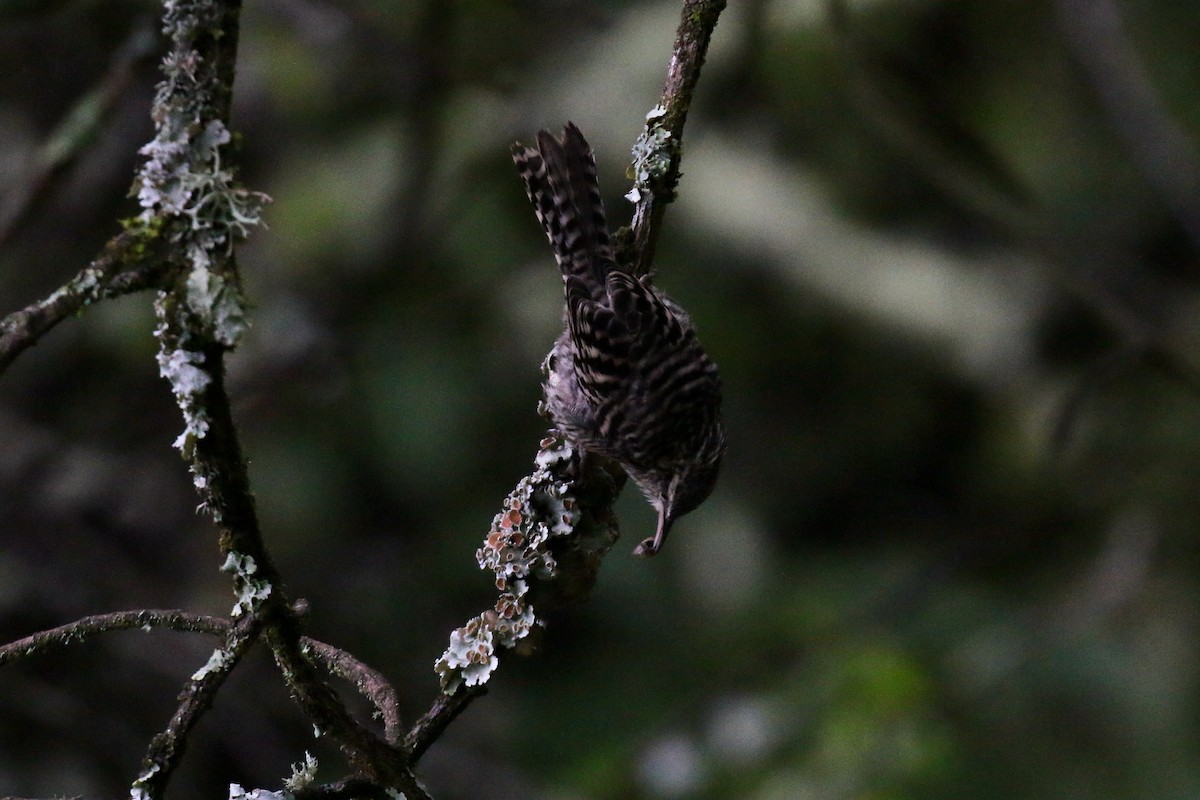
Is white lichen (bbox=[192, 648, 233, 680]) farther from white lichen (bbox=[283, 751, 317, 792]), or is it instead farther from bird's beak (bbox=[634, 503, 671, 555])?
bird's beak (bbox=[634, 503, 671, 555])

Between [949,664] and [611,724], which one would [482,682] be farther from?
[611,724]

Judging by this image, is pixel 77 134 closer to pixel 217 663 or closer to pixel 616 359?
pixel 616 359

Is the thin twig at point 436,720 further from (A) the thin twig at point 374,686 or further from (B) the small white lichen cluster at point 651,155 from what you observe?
(B) the small white lichen cluster at point 651,155

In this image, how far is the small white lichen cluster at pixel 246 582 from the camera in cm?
152

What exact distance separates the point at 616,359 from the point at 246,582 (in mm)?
1893

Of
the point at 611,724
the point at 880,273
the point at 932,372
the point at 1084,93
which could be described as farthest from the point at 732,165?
the point at 611,724

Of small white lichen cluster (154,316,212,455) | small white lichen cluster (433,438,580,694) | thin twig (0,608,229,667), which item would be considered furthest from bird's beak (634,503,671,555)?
small white lichen cluster (154,316,212,455)

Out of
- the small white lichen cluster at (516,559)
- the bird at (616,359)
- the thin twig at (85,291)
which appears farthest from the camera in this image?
the bird at (616,359)

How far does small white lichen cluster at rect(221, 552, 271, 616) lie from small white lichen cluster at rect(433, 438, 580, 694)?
1.22 feet

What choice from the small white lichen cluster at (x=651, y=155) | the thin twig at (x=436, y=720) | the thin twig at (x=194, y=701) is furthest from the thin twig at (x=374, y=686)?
the small white lichen cluster at (x=651, y=155)

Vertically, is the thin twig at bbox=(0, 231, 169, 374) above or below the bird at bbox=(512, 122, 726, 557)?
below

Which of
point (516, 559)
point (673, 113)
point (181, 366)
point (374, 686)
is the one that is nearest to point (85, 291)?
point (181, 366)

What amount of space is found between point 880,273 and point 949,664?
1753 mm

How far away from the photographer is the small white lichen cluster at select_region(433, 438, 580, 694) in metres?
1.87
